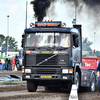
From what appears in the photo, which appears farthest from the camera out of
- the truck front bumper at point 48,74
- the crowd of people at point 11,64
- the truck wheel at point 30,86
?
the crowd of people at point 11,64

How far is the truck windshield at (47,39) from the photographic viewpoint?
48.7 feet

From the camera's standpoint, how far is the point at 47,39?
49.0 ft

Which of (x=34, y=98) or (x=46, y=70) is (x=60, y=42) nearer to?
(x=46, y=70)

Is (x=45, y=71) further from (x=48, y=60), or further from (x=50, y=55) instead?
(x=50, y=55)

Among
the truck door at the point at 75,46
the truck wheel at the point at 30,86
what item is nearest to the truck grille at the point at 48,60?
the truck door at the point at 75,46

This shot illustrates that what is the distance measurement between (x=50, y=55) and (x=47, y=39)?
27.7 inches

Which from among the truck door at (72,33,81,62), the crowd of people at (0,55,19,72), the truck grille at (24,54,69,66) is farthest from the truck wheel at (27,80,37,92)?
the crowd of people at (0,55,19,72)

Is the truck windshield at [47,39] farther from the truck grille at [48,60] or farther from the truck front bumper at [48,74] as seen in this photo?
the truck front bumper at [48,74]

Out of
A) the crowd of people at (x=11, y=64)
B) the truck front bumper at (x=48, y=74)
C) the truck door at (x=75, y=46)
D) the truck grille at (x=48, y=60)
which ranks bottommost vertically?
the crowd of people at (x=11, y=64)

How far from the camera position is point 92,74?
53.2 feet

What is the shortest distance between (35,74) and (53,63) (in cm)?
89

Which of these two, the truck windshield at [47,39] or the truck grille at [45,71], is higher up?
the truck windshield at [47,39]

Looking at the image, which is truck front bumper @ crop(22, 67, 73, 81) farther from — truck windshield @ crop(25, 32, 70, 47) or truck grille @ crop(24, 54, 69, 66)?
truck windshield @ crop(25, 32, 70, 47)

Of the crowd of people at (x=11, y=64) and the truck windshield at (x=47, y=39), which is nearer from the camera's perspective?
the truck windshield at (x=47, y=39)
